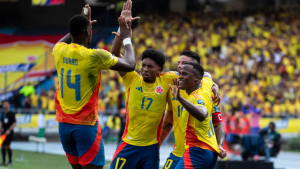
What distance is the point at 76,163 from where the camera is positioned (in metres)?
5.14

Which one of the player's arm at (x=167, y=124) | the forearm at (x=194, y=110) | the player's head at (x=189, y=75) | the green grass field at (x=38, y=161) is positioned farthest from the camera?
the green grass field at (x=38, y=161)

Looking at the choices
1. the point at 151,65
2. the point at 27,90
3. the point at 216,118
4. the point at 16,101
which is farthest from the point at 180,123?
the point at 27,90

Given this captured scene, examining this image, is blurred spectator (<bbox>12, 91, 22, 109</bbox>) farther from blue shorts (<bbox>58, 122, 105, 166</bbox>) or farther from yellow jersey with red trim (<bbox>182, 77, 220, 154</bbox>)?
yellow jersey with red trim (<bbox>182, 77, 220, 154</bbox>)

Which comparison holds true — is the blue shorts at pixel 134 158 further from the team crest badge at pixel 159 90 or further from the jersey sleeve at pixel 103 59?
the jersey sleeve at pixel 103 59

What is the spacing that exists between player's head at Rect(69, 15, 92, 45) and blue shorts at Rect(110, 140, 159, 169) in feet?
5.34

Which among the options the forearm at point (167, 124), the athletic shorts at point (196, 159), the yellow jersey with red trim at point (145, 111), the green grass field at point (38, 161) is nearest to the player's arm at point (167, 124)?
the forearm at point (167, 124)

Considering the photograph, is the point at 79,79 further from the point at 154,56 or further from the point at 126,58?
the point at 154,56

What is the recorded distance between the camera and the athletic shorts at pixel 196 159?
484 cm

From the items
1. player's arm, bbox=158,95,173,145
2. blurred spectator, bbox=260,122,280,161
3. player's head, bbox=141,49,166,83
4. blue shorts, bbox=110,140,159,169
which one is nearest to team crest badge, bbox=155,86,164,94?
player's head, bbox=141,49,166,83

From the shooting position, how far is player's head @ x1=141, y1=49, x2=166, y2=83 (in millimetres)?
5703

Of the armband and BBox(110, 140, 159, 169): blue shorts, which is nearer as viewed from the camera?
BBox(110, 140, 159, 169): blue shorts

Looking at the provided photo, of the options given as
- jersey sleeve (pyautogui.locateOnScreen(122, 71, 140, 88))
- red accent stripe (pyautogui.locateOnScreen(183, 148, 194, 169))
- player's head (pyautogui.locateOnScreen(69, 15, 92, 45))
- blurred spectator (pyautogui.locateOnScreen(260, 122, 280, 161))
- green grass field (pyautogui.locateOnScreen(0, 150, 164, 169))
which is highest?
player's head (pyautogui.locateOnScreen(69, 15, 92, 45))

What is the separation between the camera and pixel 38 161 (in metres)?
13.7

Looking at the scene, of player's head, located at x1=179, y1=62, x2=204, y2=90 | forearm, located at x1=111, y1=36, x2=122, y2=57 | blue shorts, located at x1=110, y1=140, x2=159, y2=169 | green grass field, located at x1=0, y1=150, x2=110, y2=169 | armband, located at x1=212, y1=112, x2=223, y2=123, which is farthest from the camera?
green grass field, located at x1=0, y1=150, x2=110, y2=169
